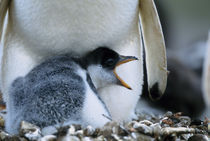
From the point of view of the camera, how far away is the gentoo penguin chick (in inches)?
43.0

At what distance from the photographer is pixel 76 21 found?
1.21 m

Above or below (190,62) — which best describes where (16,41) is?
above

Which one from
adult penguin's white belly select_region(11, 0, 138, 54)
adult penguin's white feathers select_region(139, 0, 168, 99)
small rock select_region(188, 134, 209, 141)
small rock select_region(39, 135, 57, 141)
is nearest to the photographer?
small rock select_region(39, 135, 57, 141)

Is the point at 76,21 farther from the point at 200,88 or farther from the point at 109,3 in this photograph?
the point at 200,88

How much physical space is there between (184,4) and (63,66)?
6697 millimetres

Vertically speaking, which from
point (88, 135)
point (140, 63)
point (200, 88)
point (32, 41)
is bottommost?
point (200, 88)

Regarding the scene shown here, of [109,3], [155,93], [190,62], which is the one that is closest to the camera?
[109,3]

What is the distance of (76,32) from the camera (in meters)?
1.22

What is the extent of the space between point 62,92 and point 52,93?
0.09 ft

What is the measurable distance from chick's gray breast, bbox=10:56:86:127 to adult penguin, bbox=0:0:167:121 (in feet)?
0.19

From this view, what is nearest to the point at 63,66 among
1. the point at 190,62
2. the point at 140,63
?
the point at 140,63

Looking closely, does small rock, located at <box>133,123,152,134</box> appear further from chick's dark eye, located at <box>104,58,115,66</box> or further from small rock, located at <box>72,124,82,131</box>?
chick's dark eye, located at <box>104,58,115,66</box>

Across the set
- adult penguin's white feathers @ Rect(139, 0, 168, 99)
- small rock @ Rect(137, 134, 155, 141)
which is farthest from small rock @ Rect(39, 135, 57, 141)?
adult penguin's white feathers @ Rect(139, 0, 168, 99)

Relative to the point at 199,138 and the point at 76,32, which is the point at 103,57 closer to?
the point at 76,32
